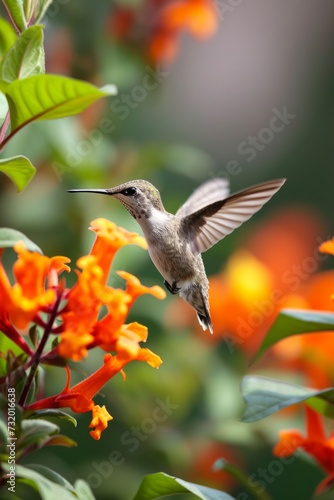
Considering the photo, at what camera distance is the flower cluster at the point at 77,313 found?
1143 mm

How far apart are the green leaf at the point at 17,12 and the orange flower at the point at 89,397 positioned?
1.81 ft

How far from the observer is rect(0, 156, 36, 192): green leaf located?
1236mm

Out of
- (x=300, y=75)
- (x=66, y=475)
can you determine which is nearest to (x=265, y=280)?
(x=66, y=475)

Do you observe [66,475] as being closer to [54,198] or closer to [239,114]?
A: [54,198]

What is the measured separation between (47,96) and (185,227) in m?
0.85

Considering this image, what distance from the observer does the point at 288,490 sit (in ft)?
11.8

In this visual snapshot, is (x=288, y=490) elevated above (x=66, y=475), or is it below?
below

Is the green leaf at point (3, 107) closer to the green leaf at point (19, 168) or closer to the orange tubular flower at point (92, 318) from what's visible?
the green leaf at point (19, 168)

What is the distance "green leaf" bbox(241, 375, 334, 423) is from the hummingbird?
412 mm

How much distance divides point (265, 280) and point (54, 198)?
2.87ft

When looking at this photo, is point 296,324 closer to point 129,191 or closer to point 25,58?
point 129,191

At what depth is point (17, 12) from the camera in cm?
129

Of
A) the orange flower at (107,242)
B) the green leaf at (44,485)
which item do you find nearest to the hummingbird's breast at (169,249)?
the orange flower at (107,242)

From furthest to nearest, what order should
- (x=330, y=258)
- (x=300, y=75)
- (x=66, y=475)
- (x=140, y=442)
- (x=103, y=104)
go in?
1. (x=300, y=75)
2. (x=330, y=258)
3. (x=103, y=104)
4. (x=140, y=442)
5. (x=66, y=475)
